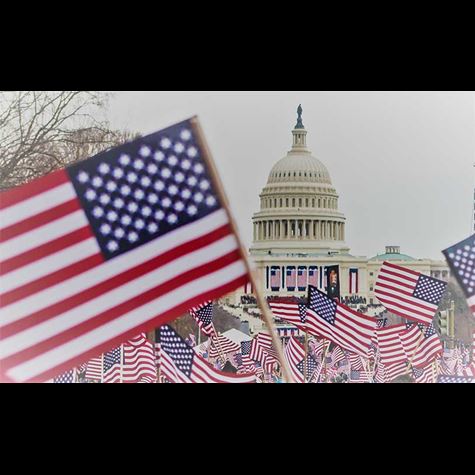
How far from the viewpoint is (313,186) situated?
35156 mm

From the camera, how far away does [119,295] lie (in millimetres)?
5125

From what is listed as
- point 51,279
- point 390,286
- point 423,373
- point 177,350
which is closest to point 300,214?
point 423,373

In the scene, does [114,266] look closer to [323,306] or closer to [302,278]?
[323,306]

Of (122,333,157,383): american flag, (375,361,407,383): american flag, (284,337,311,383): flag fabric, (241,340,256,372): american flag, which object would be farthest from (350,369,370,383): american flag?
(122,333,157,383): american flag

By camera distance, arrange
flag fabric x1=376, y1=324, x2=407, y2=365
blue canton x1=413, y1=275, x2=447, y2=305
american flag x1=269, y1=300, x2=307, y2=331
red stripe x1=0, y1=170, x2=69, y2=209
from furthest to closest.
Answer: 1. american flag x1=269, y1=300, x2=307, y2=331
2. flag fabric x1=376, y1=324, x2=407, y2=365
3. blue canton x1=413, y1=275, x2=447, y2=305
4. red stripe x1=0, y1=170, x2=69, y2=209

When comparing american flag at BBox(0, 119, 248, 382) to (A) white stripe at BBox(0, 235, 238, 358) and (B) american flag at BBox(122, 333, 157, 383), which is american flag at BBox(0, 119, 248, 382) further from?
(B) american flag at BBox(122, 333, 157, 383)

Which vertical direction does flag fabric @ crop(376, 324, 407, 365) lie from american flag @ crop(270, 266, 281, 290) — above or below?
below

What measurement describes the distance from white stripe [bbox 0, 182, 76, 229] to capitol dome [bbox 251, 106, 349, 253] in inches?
858

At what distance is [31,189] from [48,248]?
13.4 inches

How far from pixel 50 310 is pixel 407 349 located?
776 centimetres

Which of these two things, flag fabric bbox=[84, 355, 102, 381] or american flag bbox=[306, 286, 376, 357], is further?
flag fabric bbox=[84, 355, 102, 381]

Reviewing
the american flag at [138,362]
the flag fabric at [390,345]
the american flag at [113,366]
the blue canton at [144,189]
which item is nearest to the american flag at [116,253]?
the blue canton at [144,189]

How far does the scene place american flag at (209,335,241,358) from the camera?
14953mm

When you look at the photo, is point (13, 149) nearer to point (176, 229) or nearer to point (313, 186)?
point (176, 229)
